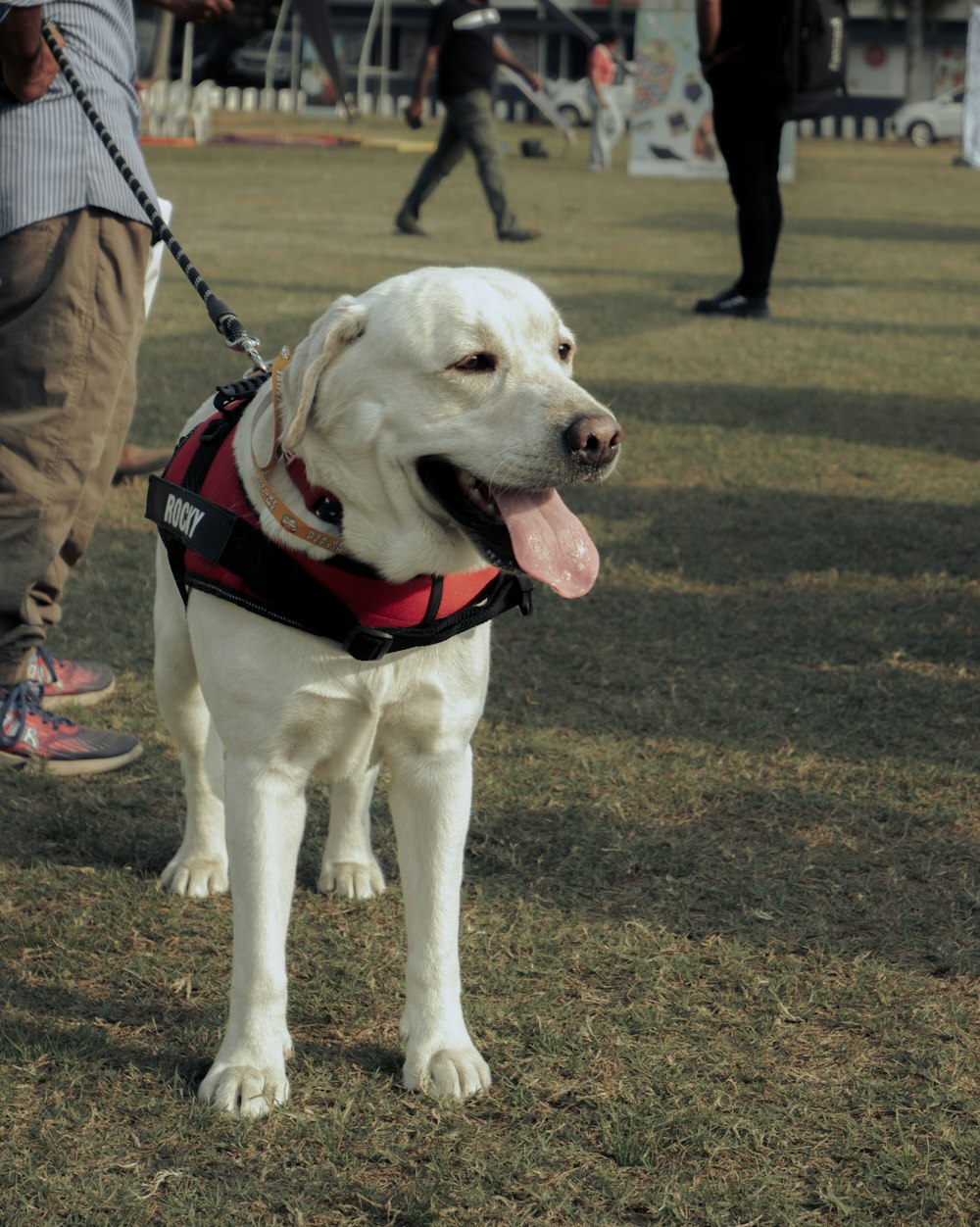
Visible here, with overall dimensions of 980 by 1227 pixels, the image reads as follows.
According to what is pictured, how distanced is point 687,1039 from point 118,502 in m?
4.15

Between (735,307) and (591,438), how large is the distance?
9.12m

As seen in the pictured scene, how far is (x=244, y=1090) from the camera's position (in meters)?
2.45

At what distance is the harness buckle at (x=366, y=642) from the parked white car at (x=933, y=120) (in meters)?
44.8

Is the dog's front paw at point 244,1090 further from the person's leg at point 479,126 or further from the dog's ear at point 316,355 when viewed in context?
the person's leg at point 479,126

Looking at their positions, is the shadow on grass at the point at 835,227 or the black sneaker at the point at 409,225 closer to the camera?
the black sneaker at the point at 409,225

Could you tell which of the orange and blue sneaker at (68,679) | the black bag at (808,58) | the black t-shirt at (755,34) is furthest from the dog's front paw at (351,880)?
the black t-shirt at (755,34)

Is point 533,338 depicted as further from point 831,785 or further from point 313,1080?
point 831,785

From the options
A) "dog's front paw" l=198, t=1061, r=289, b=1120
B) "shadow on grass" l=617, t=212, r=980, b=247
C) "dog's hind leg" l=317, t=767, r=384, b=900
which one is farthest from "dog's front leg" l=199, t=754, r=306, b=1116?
"shadow on grass" l=617, t=212, r=980, b=247

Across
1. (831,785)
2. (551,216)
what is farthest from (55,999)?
(551,216)

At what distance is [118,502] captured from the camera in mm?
6172

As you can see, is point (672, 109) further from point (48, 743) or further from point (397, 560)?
point (397, 560)

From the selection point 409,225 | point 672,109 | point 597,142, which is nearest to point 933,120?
point 597,142

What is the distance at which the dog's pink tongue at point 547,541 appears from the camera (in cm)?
229

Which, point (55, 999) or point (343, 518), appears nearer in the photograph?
point (343, 518)
